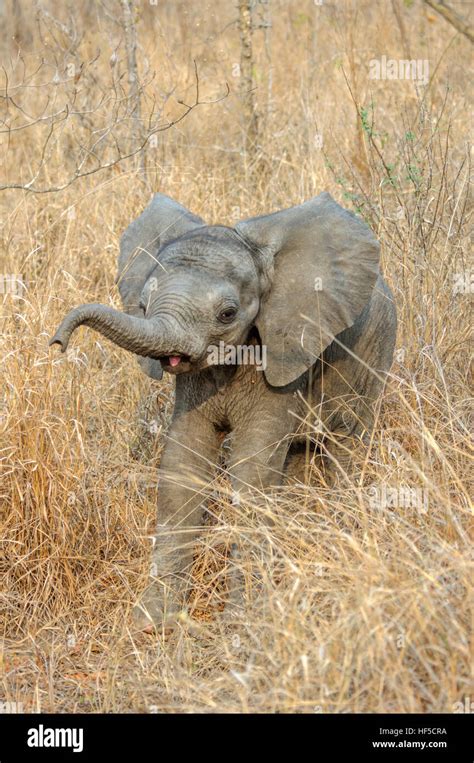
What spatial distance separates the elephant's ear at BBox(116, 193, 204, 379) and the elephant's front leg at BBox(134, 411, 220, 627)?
0.32 metres

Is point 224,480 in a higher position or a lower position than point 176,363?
lower

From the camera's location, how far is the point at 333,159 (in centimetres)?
858

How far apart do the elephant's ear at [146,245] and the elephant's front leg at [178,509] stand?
317 mm

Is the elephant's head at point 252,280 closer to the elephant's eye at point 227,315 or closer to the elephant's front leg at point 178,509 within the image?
the elephant's eye at point 227,315

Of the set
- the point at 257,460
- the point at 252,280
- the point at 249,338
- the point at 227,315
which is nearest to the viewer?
the point at 227,315

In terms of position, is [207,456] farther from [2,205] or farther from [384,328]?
[2,205]

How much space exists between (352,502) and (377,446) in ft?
2.46

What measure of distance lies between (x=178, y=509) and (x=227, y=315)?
928 millimetres

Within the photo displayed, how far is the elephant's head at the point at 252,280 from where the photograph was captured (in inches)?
190

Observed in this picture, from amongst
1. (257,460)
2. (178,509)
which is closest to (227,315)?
(257,460)

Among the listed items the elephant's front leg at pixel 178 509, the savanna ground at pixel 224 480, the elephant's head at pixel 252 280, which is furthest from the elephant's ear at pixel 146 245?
the savanna ground at pixel 224 480

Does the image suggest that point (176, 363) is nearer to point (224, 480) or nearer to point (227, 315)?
point (227, 315)

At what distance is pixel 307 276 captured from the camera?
532 centimetres

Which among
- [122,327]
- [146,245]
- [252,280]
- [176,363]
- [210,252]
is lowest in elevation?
[176,363]
